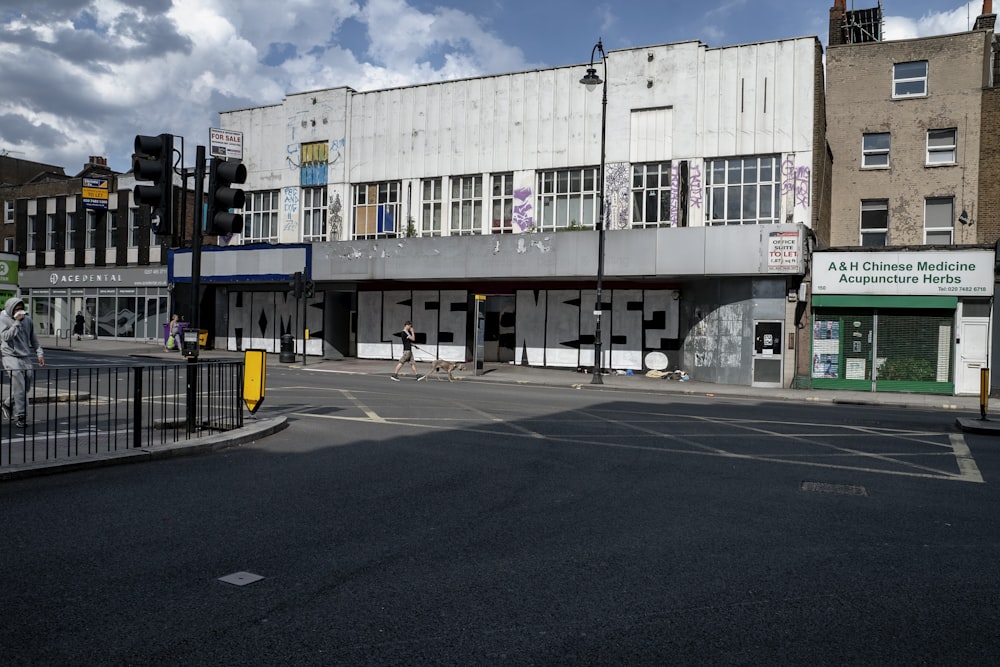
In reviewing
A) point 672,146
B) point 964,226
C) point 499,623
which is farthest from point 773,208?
point 499,623

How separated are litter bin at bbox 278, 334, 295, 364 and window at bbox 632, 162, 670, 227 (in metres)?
14.3

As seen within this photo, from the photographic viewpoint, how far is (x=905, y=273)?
24672 millimetres

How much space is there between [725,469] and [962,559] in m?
3.67

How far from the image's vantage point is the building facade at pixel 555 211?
25.4 meters

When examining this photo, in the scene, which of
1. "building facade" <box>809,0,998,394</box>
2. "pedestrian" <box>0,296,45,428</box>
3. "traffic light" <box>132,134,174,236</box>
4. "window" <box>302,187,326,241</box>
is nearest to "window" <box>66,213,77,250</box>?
"window" <box>302,187,326,241</box>

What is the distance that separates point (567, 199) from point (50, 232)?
1344 inches

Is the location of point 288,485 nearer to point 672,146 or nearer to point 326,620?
point 326,620

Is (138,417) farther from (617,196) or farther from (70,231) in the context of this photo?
(70,231)

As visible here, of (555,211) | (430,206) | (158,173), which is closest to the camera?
(158,173)

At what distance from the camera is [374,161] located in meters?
32.8

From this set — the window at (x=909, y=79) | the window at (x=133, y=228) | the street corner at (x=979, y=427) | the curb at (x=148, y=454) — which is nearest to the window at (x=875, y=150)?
the window at (x=909, y=79)

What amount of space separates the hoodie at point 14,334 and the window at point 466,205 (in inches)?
793

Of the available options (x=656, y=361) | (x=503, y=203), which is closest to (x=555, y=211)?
(x=503, y=203)

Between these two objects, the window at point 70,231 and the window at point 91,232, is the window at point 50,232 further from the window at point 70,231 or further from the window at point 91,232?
the window at point 91,232
